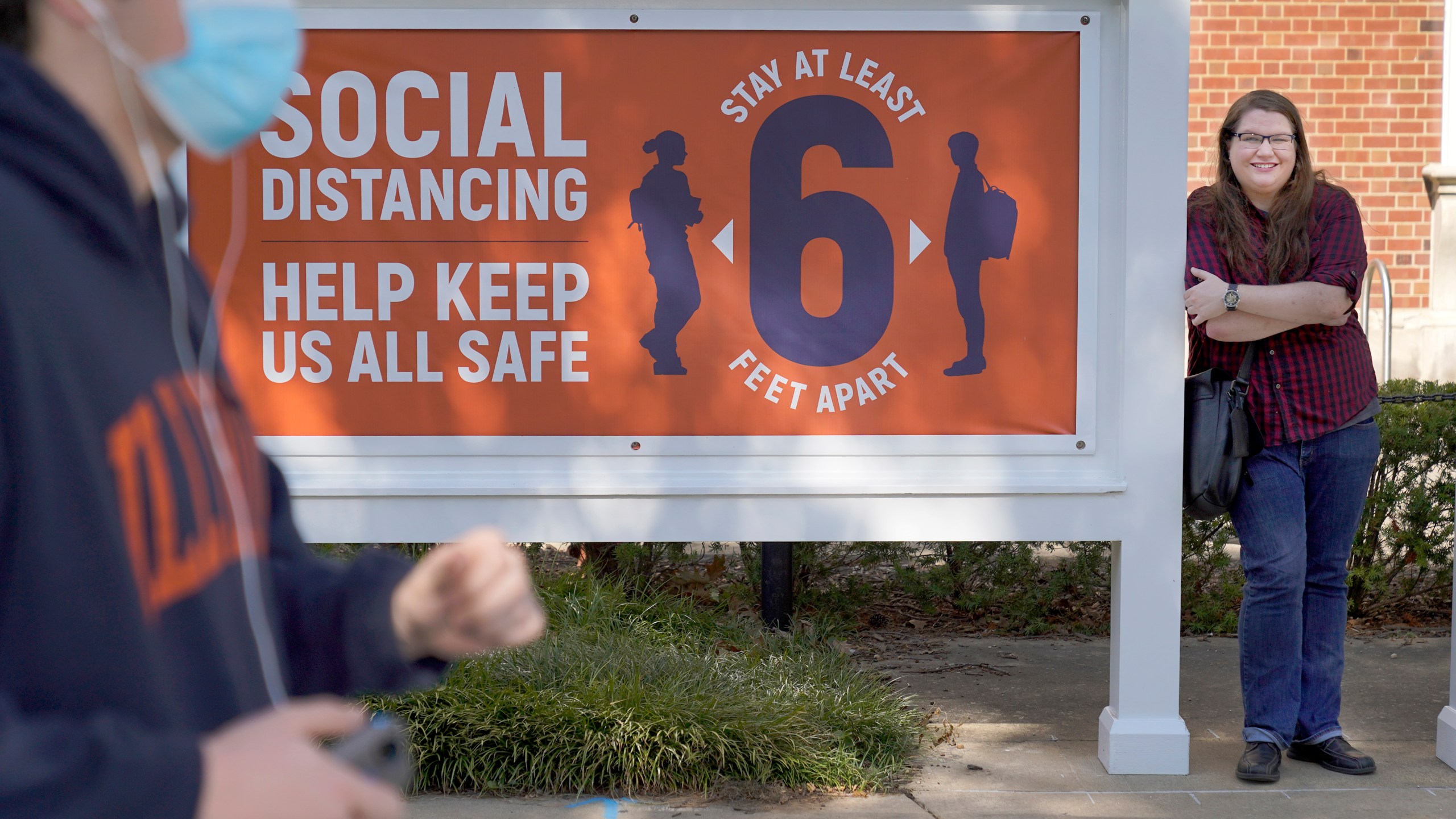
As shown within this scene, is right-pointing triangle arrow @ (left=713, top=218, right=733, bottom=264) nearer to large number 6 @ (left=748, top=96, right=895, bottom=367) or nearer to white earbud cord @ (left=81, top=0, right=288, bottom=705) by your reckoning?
large number 6 @ (left=748, top=96, right=895, bottom=367)

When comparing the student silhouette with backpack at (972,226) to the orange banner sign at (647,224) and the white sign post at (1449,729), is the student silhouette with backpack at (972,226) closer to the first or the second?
the orange banner sign at (647,224)

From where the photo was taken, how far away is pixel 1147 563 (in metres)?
3.93

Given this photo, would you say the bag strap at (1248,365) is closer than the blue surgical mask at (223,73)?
No

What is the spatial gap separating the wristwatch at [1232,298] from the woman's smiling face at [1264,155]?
1.16 ft

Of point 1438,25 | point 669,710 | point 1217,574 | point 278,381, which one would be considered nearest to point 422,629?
point 669,710

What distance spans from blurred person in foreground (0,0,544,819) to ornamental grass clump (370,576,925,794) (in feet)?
8.65

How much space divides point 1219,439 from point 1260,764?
972mm

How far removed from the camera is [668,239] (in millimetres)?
3877

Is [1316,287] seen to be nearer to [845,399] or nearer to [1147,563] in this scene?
[1147,563]

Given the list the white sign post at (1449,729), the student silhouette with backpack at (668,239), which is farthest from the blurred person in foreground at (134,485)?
the white sign post at (1449,729)

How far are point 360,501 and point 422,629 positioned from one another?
2.84 metres

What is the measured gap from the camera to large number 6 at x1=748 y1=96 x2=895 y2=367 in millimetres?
3873

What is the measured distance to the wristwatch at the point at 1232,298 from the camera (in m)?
3.67

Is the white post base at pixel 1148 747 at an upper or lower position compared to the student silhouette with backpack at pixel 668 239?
lower
